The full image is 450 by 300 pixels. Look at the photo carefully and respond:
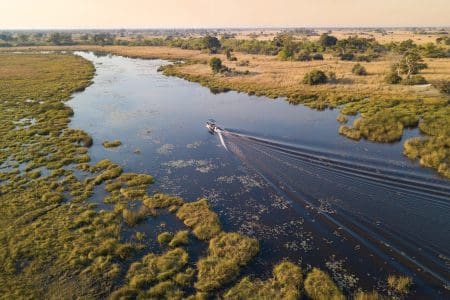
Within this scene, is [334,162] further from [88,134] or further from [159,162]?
[88,134]

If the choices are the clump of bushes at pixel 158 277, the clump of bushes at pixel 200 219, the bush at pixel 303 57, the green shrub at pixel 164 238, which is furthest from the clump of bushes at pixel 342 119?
the bush at pixel 303 57

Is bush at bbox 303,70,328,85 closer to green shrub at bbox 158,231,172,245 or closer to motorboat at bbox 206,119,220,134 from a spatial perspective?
motorboat at bbox 206,119,220,134

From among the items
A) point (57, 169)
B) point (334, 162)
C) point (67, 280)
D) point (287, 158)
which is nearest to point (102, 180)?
point (57, 169)

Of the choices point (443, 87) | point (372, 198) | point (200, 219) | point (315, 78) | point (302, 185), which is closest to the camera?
point (200, 219)

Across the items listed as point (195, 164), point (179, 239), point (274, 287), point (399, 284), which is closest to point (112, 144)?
point (195, 164)

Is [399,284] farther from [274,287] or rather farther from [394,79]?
[394,79]

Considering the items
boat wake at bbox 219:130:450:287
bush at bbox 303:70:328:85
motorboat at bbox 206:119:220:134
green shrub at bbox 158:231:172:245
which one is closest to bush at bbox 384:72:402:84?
bush at bbox 303:70:328:85
